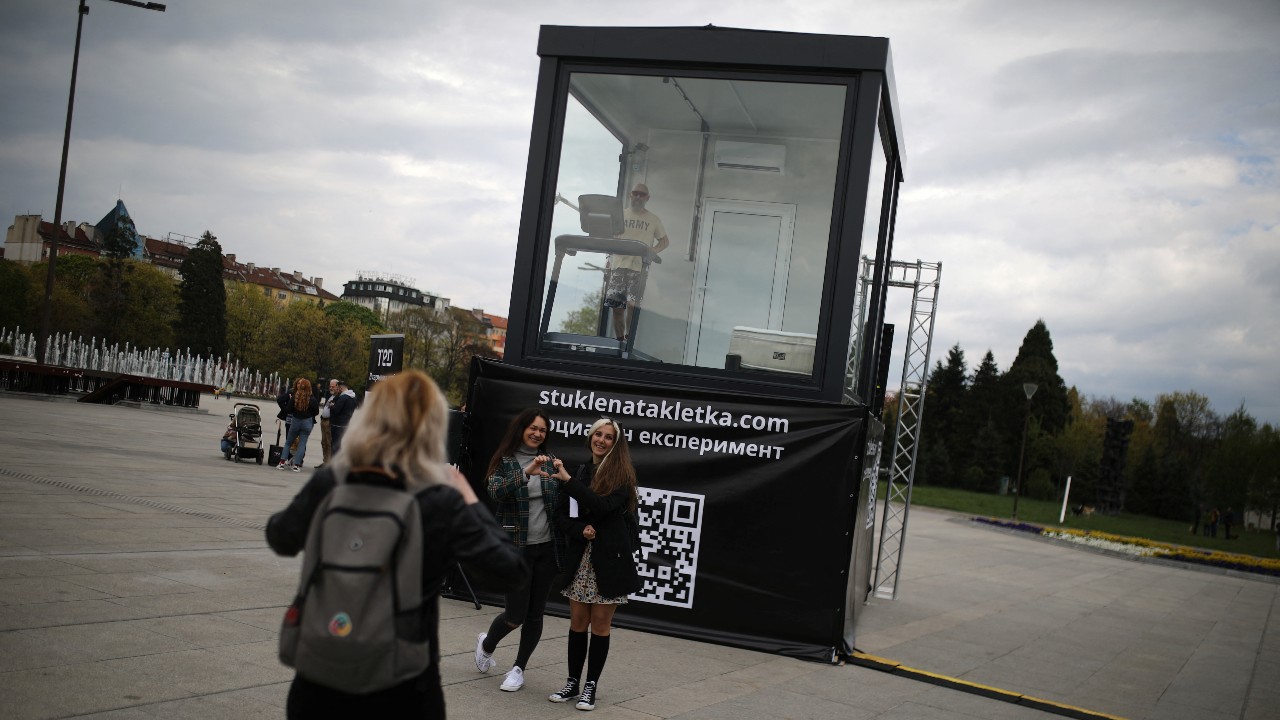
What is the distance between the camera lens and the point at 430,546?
2922 mm

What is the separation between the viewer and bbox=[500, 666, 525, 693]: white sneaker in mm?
6074

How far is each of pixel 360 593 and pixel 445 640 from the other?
4701 mm

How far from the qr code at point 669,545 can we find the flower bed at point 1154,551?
22417 millimetres

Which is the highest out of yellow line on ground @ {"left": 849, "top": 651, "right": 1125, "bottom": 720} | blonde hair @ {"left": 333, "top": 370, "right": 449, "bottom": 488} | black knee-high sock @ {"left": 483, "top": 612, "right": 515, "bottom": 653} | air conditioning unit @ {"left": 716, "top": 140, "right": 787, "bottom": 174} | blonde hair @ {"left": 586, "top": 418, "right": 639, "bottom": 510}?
air conditioning unit @ {"left": 716, "top": 140, "right": 787, "bottom": 174}

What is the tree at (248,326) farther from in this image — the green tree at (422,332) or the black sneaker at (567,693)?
the black sneaker at (567,693)

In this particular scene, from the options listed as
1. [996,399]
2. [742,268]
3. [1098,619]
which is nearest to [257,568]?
[742,268]

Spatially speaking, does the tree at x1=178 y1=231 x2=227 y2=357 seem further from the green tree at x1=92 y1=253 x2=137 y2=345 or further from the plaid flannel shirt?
the plaid flannel shirt

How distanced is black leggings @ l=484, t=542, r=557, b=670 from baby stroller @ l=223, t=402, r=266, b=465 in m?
14.4

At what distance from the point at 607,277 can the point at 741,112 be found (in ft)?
6.91

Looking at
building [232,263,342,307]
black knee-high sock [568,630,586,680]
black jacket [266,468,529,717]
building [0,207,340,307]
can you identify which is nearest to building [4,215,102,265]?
building [0,207,340,307]

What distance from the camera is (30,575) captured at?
701cm

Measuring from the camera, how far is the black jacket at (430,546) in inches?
114

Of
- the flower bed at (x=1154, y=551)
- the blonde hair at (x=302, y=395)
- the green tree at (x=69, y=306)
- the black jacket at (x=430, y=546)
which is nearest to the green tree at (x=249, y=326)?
the green tree at (x=69, y=306)

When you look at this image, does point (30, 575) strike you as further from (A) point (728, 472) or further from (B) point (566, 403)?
(A) point (728, 472)
